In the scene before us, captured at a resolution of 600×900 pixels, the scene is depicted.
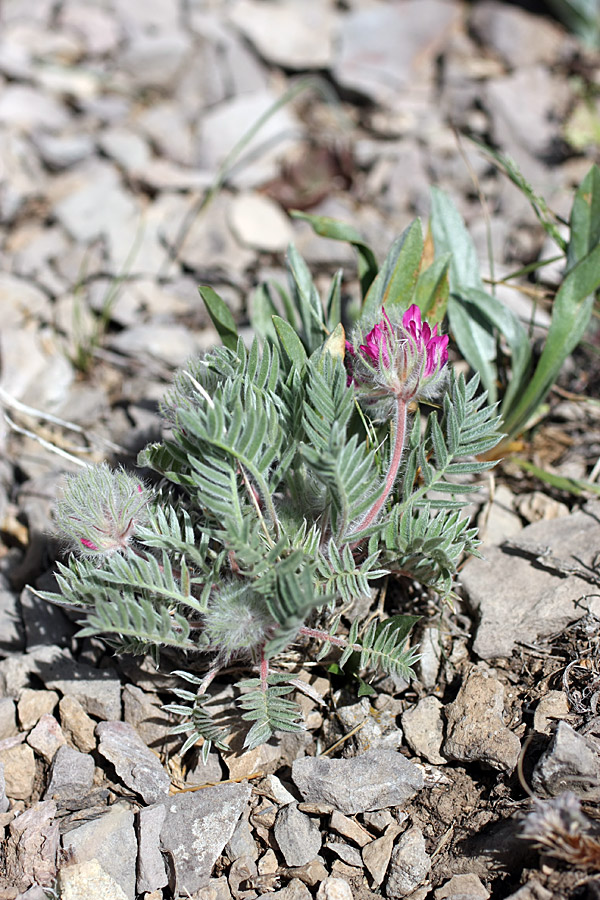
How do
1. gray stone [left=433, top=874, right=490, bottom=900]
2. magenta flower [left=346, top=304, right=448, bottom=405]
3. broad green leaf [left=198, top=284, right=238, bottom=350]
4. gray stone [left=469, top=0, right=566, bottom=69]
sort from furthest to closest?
1. gray stone [left=469, top=0, right=566, bottom=69]
2. broad green leaf [left=198, top=284, right=238, bottom=350]
3. magenta flower [left=346, top=304, right=448, bottom=405]
4. gray stone [left=433, top=874, right=490, bottom=900]

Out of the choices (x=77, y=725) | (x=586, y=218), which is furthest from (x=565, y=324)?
(x=77, y=725)

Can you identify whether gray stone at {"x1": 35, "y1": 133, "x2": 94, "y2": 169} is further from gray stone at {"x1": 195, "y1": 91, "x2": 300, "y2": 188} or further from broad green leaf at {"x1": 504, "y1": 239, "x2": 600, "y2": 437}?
broad green leaf at {"x1": 504, "y1": 239, "x2": 600, "y2": 437}

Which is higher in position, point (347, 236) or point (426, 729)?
point (347, 236)

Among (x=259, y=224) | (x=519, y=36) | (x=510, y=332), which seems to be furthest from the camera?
(x=519, y=36)

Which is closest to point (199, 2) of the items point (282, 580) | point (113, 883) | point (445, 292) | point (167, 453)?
point (445, 292)

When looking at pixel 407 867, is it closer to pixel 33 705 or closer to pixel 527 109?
pixel 33 705

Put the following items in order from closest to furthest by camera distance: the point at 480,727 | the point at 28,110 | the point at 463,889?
the point at 463,889 → the point at 480,727 → the point at 28,110

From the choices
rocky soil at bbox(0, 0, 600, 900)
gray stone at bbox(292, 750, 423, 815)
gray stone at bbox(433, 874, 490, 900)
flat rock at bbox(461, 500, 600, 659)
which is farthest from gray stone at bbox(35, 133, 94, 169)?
gray stone at bbox(433, 874, 490, 900)
